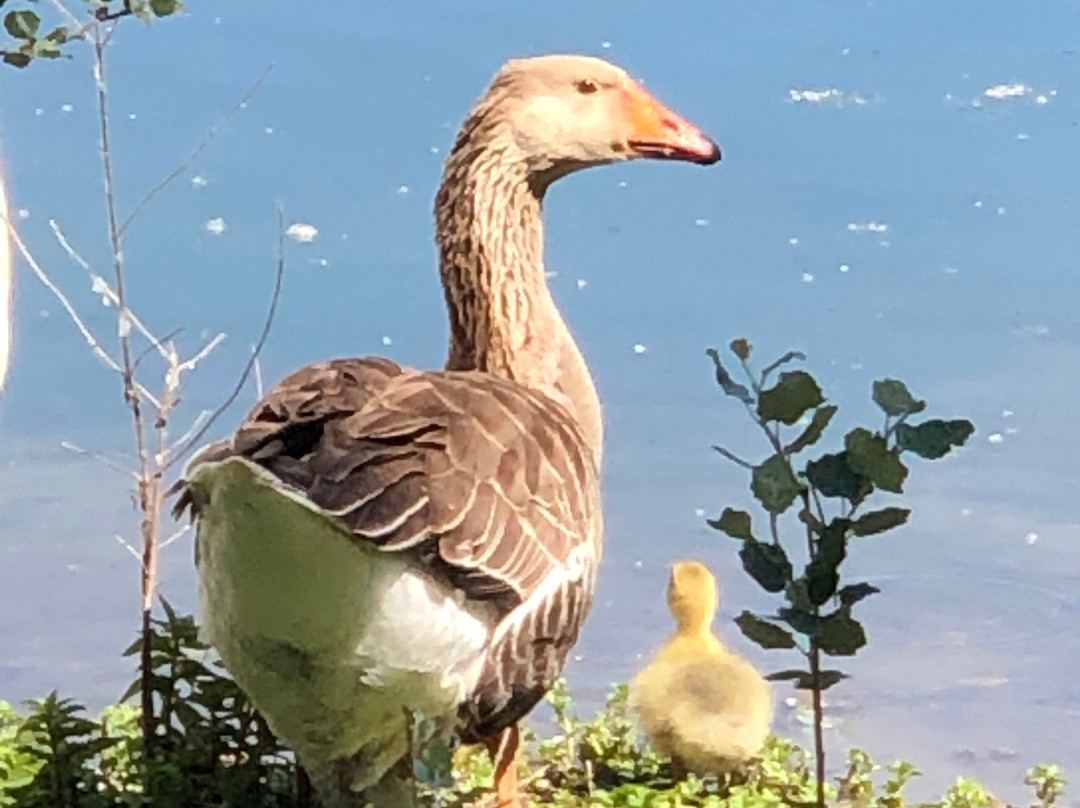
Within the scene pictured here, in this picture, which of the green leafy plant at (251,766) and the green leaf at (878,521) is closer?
the green leaf at (878,521)

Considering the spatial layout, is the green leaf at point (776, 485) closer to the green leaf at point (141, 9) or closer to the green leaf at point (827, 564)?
the green leaf at point (827, 564)

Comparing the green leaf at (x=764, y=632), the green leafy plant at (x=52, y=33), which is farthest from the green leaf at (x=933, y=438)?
the green leafy plant at (x=52, y=33)

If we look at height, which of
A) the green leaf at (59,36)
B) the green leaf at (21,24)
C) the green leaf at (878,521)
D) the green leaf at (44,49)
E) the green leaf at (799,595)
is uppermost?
the green leaf at (59,36)

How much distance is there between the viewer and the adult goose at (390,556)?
1.42 metres

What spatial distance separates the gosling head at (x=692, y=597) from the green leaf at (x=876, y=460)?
3.45ft

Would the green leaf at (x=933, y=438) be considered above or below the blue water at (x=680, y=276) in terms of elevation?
below

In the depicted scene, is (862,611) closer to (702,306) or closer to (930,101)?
(702,306)

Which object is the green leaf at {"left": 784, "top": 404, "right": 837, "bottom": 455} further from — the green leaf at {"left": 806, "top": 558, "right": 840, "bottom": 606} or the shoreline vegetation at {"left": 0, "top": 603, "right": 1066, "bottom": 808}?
the shoreline vegetation at {"left": 0, "top": 603, "right": 1066, "bottom": 808}

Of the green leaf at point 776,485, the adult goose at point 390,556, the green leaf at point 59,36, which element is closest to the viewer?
the green leaf at point 776,485

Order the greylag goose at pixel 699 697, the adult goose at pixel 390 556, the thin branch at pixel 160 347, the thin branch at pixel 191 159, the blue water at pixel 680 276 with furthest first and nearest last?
the blue water at pixel 680 276
the greylag goose at pixel 699 697
the thin branch at pixel 191 159
the thin branch at pixel 160 347
the adult goose at pixel 390 556

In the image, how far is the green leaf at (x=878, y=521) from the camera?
37.5 inches

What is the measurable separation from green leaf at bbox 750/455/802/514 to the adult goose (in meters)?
0.49

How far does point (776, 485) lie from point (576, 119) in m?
1.05

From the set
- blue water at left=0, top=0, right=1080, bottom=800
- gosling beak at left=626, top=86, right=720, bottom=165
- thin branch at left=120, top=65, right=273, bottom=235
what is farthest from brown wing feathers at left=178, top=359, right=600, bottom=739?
blue water at left=0, top=0, right=1080, bottom=800
